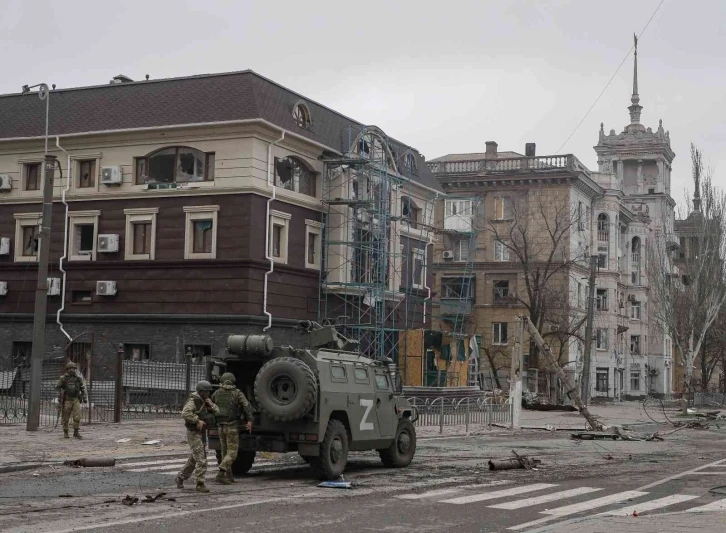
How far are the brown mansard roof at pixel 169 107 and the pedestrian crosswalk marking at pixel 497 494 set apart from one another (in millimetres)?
24546

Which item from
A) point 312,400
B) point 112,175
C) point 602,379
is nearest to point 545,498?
point 312,400

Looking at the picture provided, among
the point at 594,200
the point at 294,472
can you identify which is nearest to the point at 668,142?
the point at 594,200

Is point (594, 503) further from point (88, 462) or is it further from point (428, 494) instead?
point (88, 462)

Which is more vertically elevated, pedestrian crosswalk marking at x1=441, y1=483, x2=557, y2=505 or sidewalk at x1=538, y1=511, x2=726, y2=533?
sidewalk at x1=538, y1=511, x2=726, y2=533

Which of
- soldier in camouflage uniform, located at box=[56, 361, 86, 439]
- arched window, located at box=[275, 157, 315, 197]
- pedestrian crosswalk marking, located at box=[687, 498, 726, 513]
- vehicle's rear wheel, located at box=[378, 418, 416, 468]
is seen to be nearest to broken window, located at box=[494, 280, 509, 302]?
arched window, located at box=[275, 157, 315, 197]

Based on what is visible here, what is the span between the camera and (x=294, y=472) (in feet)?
59.1

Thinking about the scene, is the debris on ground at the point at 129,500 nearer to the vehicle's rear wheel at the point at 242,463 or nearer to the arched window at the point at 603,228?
the vehicle's rear wheel at the point at 242,463

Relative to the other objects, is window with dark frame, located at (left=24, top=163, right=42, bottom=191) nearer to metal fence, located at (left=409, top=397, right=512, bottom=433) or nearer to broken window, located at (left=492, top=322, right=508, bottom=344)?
metal fence, located at (left=409, top=397, right=512, bottom=433)

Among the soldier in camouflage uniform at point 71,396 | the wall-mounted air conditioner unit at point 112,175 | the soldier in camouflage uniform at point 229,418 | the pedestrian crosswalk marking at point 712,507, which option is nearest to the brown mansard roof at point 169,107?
the wall-mounted air conditioner unit at point 112,175

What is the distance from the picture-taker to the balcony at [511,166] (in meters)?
66.3

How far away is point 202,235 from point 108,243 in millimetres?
3748

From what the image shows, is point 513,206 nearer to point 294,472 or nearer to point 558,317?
point 558,317

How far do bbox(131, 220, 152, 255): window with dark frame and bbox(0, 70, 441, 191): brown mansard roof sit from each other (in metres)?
3.81

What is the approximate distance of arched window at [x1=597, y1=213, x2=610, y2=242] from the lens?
243ft
